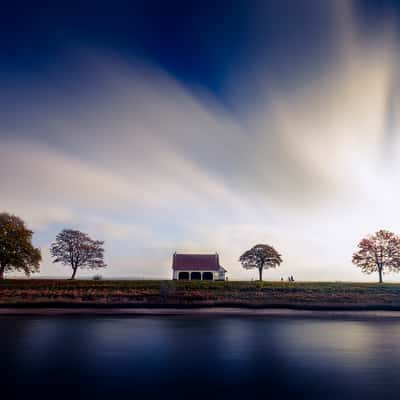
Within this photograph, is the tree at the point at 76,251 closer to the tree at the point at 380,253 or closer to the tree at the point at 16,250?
the tree at the point at 16,250

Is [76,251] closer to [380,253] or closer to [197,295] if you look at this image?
[197,295]

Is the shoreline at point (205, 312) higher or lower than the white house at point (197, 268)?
lower

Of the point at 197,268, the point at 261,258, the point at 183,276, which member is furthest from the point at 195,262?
the point at 261,258

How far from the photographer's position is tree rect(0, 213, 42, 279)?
5894 centimetres

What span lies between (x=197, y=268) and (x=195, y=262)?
251 cm

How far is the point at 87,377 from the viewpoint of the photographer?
13898 mm

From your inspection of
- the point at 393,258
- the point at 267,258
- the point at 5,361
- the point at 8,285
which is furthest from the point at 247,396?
the point at 393,258

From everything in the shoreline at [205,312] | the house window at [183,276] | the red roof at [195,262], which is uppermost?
the red roof at [195,262]

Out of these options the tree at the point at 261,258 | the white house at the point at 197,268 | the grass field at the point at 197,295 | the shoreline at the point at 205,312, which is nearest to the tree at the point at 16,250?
the grass field at the point at 197,295

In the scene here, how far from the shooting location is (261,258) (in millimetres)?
77000

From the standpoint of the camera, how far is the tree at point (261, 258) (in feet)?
252

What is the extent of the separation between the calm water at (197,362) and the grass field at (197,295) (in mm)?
16907

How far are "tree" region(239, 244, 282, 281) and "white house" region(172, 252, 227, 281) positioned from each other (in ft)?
23.2

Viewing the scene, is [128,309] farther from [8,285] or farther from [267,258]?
[267,258]
